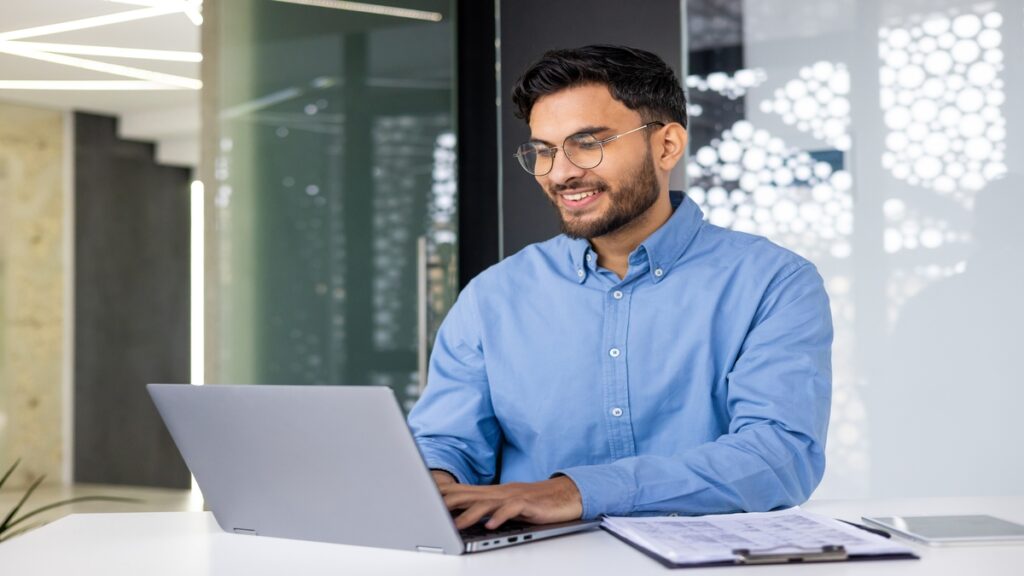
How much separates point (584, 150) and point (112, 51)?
5.15 meters

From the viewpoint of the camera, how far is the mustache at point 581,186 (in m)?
1.93

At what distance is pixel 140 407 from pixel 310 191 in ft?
19.7

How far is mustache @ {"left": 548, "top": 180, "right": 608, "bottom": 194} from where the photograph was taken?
1.93 m

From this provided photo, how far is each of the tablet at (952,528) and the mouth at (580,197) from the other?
717 mm

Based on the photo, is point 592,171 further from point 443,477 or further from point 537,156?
point 443,477

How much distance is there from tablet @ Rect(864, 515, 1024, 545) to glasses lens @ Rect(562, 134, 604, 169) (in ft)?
2.49

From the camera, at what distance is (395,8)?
3.86m

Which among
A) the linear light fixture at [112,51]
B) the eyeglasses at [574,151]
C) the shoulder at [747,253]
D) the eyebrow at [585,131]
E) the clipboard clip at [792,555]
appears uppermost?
the linear light fixture at [112,51]

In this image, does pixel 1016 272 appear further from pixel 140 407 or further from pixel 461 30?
pixel 140 407

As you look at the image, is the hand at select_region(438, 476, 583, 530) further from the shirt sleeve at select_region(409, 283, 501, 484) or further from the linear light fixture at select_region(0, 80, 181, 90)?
the linear light fixture at select_region(0, 80, 181, 90)

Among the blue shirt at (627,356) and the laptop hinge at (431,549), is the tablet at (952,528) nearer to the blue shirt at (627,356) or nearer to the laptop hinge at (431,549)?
the blue shirt at (627,356)

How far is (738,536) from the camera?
1267mm

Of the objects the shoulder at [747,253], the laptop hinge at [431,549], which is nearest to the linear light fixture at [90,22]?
the shoulder at [747,253]

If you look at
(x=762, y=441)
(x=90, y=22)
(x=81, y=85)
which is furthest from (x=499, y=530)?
(x=81, y=85)
